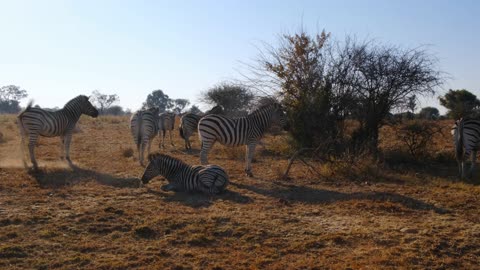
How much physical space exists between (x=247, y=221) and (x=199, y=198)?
73.1 inches

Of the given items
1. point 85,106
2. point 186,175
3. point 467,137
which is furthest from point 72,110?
point 467,137

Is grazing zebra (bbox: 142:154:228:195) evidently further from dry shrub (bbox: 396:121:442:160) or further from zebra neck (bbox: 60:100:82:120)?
dry shrub (bbox: 396:121:442:160)

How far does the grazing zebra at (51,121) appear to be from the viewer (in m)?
11.6

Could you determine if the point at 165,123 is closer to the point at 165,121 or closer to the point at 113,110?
the point at 165,121

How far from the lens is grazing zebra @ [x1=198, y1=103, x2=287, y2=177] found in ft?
36.7

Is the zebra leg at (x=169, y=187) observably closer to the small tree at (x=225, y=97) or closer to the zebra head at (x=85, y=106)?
the zebra head at (x=85, y=106)

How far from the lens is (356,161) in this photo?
11.1 meters

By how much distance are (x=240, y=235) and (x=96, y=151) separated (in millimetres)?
11267

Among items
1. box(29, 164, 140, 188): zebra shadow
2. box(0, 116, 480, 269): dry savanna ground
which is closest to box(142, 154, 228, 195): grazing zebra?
box(0, 116, 480, 269): dry savanna ground

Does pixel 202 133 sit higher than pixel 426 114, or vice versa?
pixel 426 114

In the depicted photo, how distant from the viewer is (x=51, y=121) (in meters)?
12.2

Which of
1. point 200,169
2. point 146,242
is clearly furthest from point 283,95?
point 146,242

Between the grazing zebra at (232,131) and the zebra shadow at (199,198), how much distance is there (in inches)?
88.6

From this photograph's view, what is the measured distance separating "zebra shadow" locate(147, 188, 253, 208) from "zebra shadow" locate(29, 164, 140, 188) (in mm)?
1106
